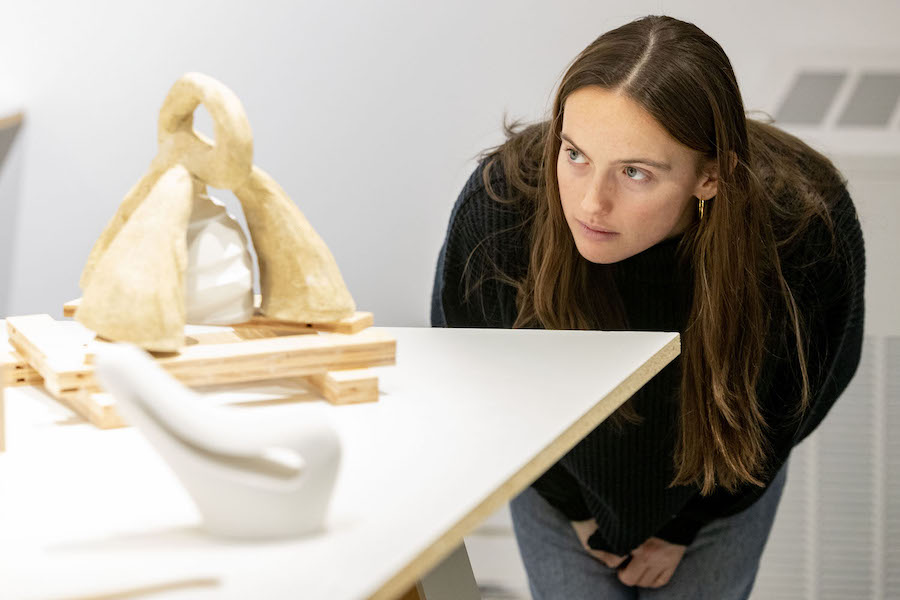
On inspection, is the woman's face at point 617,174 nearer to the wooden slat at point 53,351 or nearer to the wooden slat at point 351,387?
the wooden slat at point 351,387

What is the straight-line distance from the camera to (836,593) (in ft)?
7.36

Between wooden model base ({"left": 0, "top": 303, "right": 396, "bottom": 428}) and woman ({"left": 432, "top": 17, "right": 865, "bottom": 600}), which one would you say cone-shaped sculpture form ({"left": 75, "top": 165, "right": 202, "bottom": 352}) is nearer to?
wooden model base ({"left": 0, "top": 303, "right": 396, "bottom": 428})

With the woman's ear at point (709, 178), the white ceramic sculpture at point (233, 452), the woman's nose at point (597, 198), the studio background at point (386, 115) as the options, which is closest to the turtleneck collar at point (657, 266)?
the woman's ear at point (709, 178)

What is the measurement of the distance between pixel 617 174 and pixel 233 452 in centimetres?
82

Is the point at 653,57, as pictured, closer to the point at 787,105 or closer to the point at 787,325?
the point at 787,325

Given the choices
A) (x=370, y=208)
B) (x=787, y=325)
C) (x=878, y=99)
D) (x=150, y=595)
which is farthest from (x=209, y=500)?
(x=878, y=99)

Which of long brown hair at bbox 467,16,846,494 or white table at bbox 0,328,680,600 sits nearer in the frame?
white table at bbox 0,328,680,600

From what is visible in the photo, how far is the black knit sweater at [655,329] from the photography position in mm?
1585

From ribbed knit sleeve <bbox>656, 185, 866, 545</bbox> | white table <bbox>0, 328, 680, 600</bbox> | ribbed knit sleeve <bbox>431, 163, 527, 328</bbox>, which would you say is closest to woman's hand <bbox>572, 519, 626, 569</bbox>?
ribbed knit sleeve <bbox>656, 185, 866, 545</bbox>

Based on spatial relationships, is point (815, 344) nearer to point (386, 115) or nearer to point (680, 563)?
point (680, 563)

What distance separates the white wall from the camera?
2131 mm

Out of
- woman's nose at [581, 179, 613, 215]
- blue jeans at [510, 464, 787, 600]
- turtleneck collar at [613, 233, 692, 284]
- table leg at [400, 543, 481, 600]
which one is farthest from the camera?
blue jeans at [510, 464, 787, 600]

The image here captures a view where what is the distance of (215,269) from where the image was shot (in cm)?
90

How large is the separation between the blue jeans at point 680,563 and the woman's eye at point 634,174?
2.18 feet
